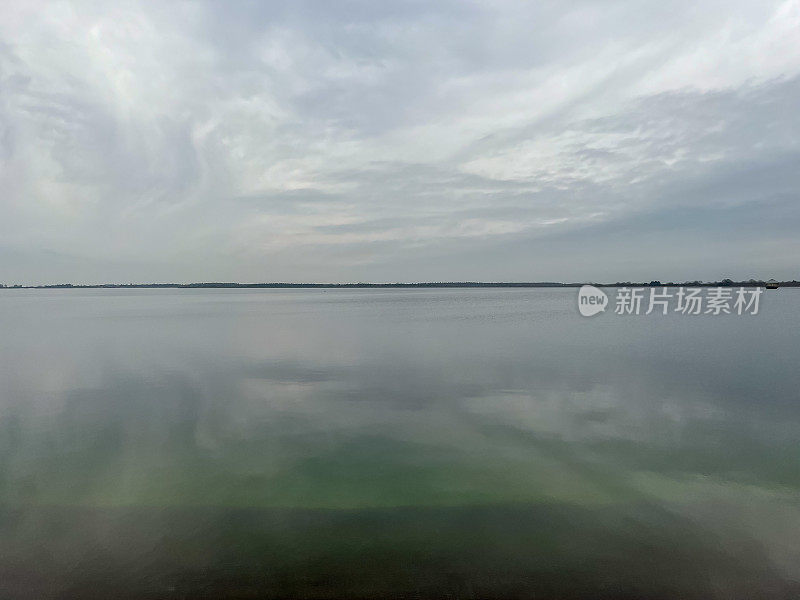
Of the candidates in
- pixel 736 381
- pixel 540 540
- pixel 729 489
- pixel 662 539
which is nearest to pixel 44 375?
pixel 540 540

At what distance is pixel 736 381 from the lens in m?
17.7

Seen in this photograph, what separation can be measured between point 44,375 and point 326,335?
1690 cm

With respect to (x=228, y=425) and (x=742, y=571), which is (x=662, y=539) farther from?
(x=228, y=425)

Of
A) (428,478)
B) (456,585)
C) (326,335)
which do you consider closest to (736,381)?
(428,478)

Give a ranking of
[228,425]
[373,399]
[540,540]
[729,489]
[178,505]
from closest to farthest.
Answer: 1. [540,540]
2. [178,505]
3. [729,489]
4. [228,425]
5. [373,399]

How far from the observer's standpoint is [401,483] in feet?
28.3

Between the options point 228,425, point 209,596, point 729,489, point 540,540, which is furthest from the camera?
point 228,425

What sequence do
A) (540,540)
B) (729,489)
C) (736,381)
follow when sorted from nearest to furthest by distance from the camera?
(540,540) → (729,489) → (736,381)

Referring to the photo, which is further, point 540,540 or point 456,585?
point 540,540

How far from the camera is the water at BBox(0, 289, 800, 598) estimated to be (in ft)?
19.5

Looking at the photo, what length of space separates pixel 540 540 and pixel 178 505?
614 cm

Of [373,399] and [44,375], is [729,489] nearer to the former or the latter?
[373,399]

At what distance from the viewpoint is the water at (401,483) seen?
5.96 m

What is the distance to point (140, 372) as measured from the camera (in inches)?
768
